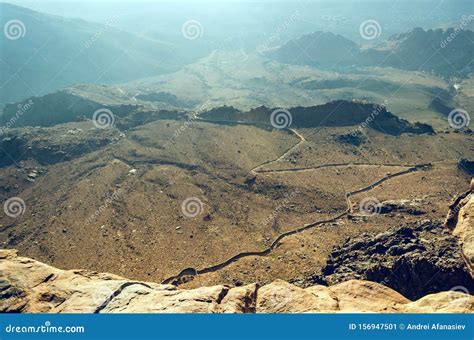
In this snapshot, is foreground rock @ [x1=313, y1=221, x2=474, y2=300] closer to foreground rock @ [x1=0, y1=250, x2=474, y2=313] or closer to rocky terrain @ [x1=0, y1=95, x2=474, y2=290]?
rocky terrain @ [x1=0, y1=95, x2=474, y2=290]

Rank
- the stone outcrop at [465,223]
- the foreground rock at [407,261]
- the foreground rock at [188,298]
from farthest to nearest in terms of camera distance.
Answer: the foreground rock at [407,261]
the stone outcrop at [465,223]
the foreground rock at [188,298]

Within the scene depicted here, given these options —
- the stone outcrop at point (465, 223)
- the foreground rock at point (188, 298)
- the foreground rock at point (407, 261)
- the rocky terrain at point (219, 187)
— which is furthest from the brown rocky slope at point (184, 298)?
the rocky terrain at point (219, 187)

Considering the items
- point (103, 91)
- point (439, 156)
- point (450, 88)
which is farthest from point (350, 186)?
point (450, 88)

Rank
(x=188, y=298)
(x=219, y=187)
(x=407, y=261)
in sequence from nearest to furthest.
Result: (x=188, y=298) < (x=407, y=261) < (x=219, y=187)

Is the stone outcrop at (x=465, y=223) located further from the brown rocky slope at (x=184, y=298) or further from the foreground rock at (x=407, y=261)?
the brown rocky slope at (x=184, y=298)

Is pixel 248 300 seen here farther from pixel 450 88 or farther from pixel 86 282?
pixel 450 88

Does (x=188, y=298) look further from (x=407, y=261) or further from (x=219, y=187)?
(x=219, y=187)

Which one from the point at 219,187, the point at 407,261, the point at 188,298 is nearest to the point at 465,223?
the point at 407,261

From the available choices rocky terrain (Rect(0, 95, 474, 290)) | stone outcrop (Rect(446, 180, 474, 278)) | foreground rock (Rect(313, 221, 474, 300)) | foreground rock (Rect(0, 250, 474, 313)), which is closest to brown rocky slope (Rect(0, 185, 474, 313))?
foreground rock (Rect(0, 250, 474, 313))
